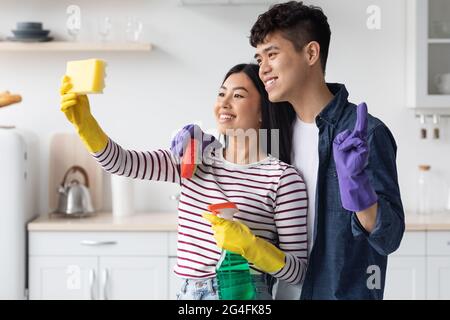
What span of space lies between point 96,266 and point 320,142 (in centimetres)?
188

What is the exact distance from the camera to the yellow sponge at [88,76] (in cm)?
119

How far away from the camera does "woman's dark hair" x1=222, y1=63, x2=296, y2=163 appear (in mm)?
1383

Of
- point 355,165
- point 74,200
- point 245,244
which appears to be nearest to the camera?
point 355,165

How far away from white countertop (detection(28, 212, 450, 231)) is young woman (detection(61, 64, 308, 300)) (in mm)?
1622

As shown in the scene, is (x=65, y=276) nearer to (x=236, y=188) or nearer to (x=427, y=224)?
(x=427, y=224)

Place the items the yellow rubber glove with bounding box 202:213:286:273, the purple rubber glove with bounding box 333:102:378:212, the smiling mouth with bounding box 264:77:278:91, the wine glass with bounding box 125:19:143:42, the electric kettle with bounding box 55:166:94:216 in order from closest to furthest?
the purple rubber glove with bounding box 333:102:378:212
the yellow rubber glove with bounding box 202:213:286:273
the smiling mouth with bounding box 264:77:278:91
the electric kettle with bounding box 55:166:94:216
the wine glass with bounding box 125:19:143:42

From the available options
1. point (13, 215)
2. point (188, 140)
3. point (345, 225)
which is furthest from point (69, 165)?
point (345, 225)

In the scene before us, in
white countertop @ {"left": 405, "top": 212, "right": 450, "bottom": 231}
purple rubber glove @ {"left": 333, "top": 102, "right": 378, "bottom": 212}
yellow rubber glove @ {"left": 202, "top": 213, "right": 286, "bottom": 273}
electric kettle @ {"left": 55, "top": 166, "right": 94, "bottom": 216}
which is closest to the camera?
purple rubber glove @ {"left": 333, "top": 102, "right": 378, "bottom": 212}

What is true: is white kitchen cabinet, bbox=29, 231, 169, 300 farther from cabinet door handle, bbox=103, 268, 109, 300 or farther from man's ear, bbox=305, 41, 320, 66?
man's ear, bbox=305, 41, 320, 66

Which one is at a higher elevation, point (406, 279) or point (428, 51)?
point (428, 51)

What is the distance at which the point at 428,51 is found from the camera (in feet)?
10.6

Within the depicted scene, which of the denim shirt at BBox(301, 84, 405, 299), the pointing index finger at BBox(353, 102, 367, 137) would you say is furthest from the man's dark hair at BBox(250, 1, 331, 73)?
the pointing index finger at BBox(353, 102, 367, 137)

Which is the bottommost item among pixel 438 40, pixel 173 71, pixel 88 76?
Result: pixel 88 76

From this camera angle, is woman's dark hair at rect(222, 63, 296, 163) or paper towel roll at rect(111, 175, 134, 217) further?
paper towel roll at rect(111, 175, 134, 217)
